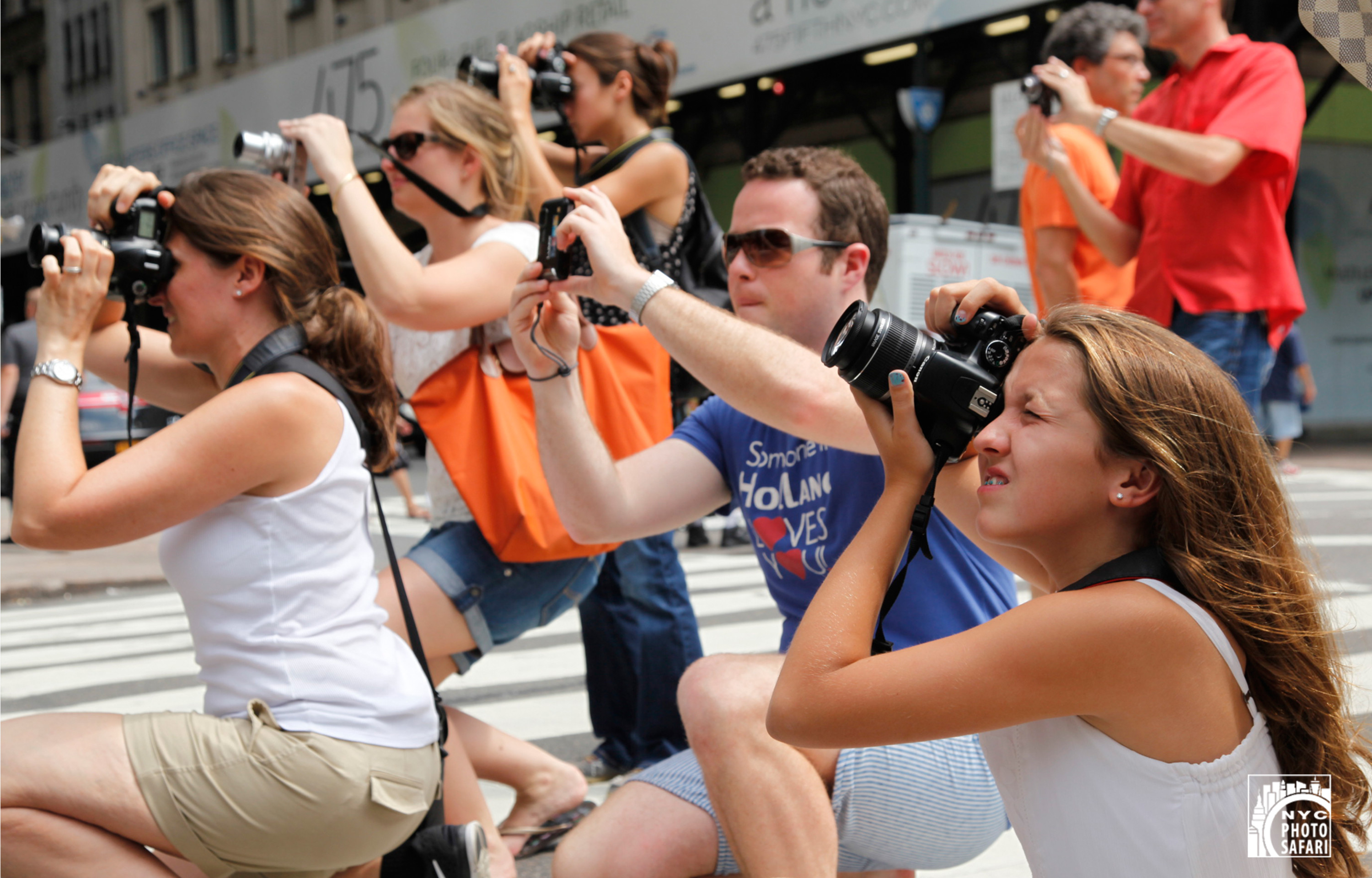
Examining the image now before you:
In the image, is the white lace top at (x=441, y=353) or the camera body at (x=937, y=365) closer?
the camera body at (x=937, y=365)

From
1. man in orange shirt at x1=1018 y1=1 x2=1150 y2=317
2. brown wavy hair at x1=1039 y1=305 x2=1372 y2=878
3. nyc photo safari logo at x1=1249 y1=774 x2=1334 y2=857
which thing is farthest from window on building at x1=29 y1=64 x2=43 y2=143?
nyc photo safari logo at x1=1249 y1=774 x2=1334 y2=857

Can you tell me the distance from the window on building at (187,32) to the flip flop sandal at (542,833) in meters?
28.2

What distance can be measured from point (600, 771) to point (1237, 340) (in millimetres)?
2184

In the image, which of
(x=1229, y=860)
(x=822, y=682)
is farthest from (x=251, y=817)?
(x=1229, y=860)

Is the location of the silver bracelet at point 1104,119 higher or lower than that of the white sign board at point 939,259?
higher

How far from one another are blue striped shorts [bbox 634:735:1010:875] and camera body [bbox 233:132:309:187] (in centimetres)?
184

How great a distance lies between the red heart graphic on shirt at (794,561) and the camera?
2.31 m

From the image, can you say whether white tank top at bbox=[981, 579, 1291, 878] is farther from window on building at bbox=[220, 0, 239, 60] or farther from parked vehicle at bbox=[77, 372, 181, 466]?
window on building at bbox=[220, 0, 239, 60]

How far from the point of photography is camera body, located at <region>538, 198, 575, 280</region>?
2.31 m

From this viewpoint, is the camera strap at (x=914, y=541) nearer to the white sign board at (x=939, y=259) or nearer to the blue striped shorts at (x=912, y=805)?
the blue striped shorts at (x=912, y=805)

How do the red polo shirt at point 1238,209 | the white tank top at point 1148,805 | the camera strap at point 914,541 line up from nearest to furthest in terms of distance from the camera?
the white tank top at point 1148,805 < the camera strap at point 914,541 < the red polo shirt at point 1238,209

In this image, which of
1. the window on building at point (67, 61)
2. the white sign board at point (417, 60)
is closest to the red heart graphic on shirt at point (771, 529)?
the white sign board at point (417, 60)

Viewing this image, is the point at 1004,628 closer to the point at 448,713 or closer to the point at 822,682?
the point at 822,682

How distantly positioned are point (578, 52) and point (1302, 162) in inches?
568
